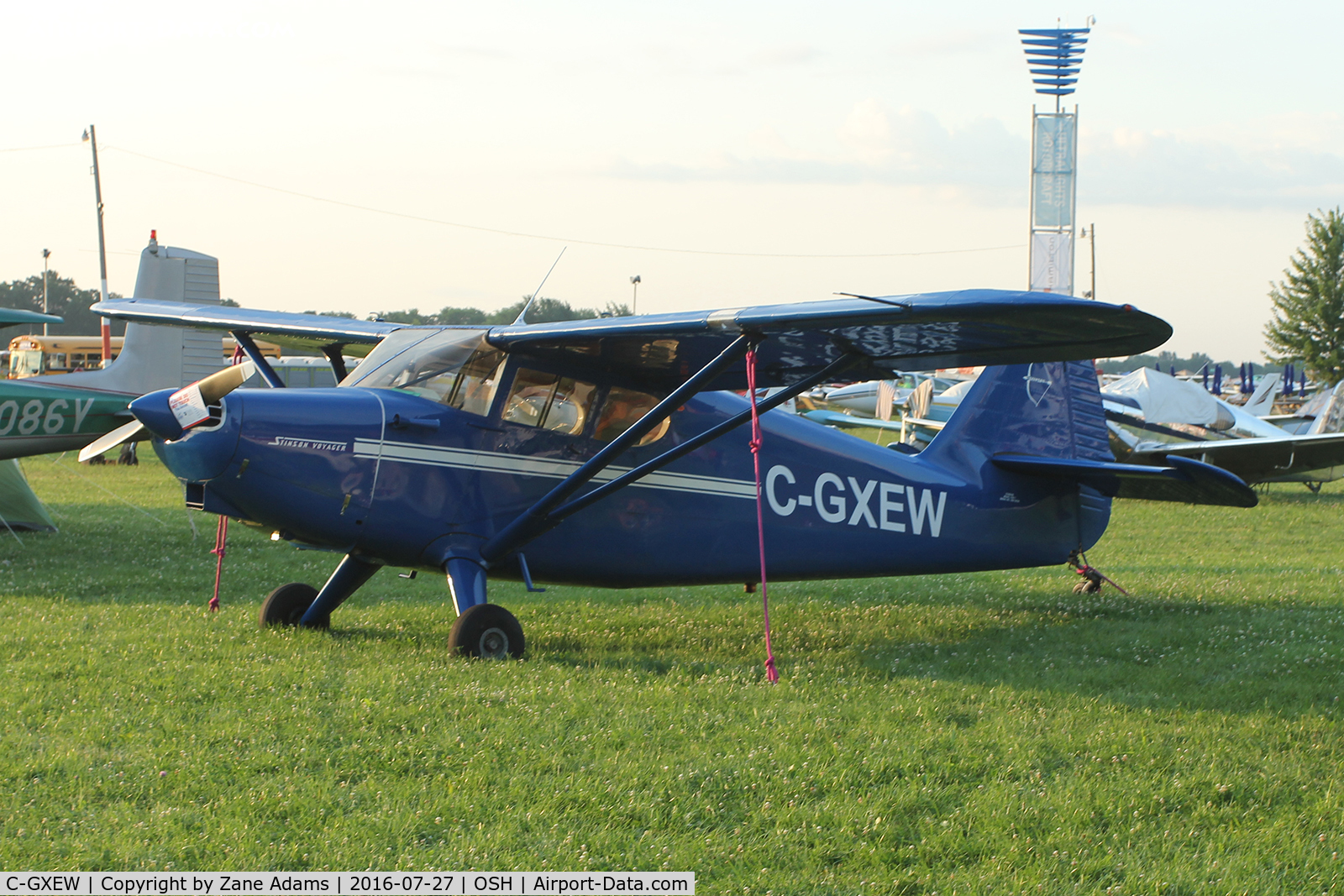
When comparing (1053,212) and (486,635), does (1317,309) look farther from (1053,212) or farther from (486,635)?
(486,635)

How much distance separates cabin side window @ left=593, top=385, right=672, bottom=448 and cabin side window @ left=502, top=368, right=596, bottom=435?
0.13 meters

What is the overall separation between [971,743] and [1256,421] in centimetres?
2311

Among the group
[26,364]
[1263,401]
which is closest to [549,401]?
[1263,401]

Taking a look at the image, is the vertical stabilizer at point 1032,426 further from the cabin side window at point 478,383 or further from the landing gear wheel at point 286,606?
the landing gear wheel at point 286,606

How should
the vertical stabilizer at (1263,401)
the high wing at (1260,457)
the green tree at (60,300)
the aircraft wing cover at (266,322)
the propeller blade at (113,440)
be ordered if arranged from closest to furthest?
the aircraft wing cover at (266,322)
the propeller blade at (113,440)
the high wing at (1260,457)
the vertical stabilizer at (1263,401)
the green tree at (60,300)

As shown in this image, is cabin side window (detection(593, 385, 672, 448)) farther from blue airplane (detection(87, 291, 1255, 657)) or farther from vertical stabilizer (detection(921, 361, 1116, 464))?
vertical stabilizer (detection(921, 361, 1116, 464))

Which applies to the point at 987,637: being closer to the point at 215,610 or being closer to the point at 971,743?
the point at 971,743

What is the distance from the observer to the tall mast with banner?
5603 cm

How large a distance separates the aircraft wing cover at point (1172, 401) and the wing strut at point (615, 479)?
64.1ft

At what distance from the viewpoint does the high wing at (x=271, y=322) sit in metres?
9.02

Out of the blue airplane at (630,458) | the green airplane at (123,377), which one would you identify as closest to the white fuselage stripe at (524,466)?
the blue airplane at (630,458)

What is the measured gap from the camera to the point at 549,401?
25.1 ft

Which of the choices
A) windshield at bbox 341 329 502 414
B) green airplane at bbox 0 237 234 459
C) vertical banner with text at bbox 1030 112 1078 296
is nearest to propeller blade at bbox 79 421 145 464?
green airplane at bbox 0 237 234 459

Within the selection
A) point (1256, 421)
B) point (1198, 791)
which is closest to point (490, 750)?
point (1198, 791)
